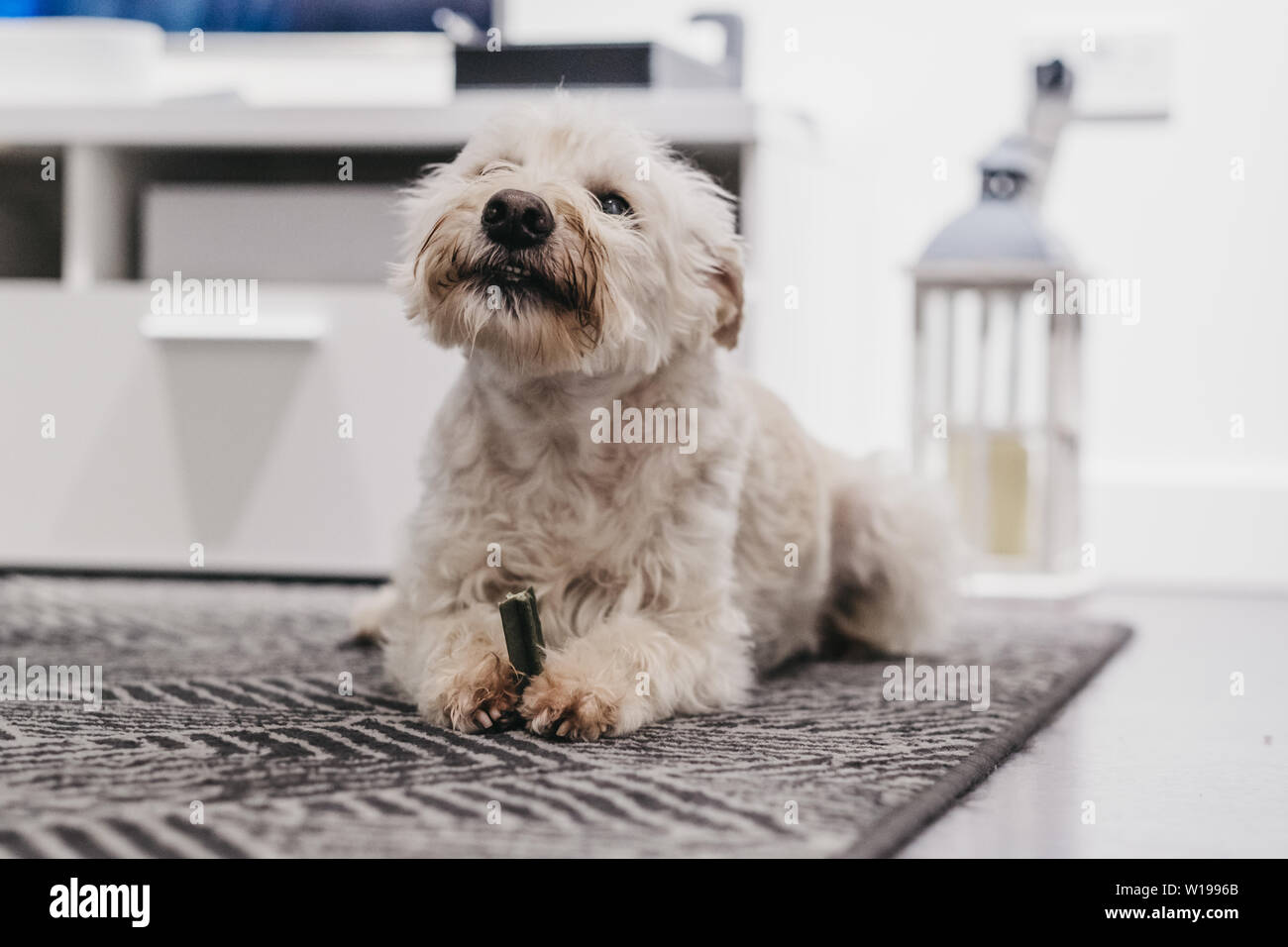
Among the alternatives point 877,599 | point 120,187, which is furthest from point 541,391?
point 120,187

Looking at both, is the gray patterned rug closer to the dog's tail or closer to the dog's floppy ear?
the dog's tail

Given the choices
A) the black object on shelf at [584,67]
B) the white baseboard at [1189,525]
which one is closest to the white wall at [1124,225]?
the white baseboard at [1189,525]

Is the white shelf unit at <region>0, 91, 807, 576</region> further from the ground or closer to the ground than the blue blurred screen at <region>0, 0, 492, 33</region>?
closer to the ground

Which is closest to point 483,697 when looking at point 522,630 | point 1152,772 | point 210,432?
point 522,630

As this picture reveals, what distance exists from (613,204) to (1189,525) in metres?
2.17

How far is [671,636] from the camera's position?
1.78m

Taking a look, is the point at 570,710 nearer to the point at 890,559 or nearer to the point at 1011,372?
the point at 890,559

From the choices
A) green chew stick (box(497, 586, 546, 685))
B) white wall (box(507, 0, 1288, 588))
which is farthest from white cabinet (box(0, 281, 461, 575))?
green chew stick (box(497, 586, 546, 685))

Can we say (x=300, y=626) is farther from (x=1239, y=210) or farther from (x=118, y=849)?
(x=1239, y=210)

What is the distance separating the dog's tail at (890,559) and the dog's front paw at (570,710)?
0.74 m

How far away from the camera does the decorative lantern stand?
3061 mm

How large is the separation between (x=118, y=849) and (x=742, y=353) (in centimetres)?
187

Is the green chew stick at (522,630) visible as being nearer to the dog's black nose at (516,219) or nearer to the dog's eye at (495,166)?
the dog's black nose at (516,219)

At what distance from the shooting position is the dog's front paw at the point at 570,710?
160 cm
